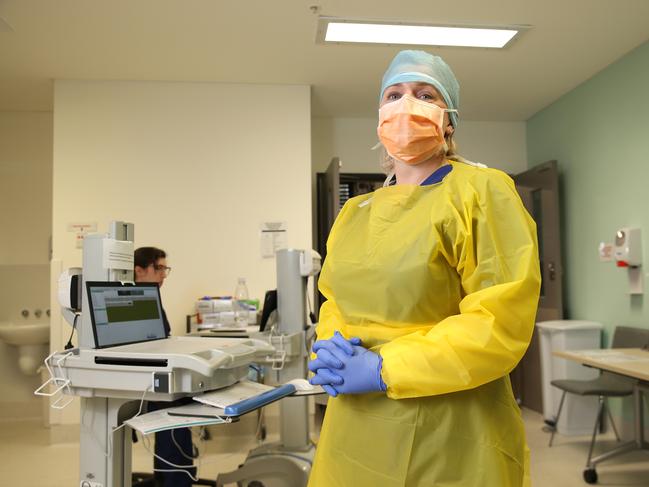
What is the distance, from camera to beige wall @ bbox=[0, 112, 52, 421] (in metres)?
4.72

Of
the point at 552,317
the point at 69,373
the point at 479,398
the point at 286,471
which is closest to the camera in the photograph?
the point at 479,398

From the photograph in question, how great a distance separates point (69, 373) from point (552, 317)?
397 cm

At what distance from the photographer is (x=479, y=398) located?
1032 millimetres

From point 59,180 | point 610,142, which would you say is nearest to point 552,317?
point 610,142

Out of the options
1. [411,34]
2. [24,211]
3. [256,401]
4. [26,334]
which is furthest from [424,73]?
[24,211]

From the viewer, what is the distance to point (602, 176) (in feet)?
13.4

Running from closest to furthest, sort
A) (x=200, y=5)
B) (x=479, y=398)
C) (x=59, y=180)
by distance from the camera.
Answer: (x=479, y=398), (x=200, y=5), (x=59, y=180)

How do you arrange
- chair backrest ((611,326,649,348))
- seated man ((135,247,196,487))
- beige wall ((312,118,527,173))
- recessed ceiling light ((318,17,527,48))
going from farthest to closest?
beige wall ((312,118,527,173)), chair backrest ((611,326,649,348)), recessed ceiling light ((318,17,527,48)), seated man ((135,247,196,487))

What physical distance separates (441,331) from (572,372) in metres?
3.51

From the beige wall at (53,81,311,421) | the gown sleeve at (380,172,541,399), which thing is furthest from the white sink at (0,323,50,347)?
the gown sleeve at (380,172,541,399)

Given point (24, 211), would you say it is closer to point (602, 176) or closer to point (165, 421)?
point (165, 421)

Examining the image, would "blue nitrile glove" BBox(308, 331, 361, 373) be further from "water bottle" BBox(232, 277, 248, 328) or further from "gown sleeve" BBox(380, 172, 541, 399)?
"water bottle" BBox(232, 277, 248, 328)

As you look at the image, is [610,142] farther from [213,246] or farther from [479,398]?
[479,398]

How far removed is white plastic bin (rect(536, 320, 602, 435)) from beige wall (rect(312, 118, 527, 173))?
183 cm
